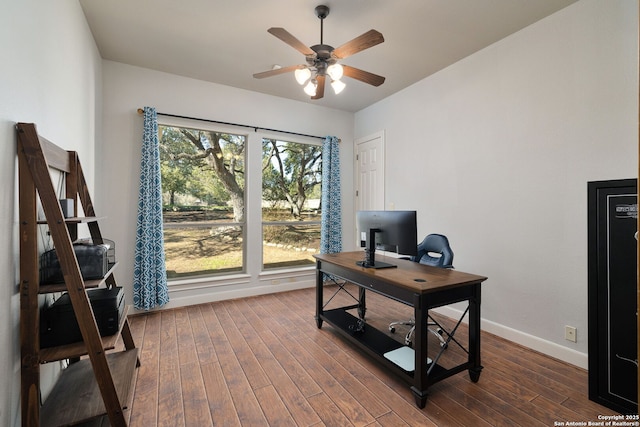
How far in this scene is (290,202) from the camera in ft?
15.2

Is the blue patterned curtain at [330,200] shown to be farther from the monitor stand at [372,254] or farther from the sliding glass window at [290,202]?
the monitor stand at [372,254]

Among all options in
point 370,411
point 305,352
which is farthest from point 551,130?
point 305,352

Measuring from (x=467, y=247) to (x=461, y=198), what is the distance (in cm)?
56

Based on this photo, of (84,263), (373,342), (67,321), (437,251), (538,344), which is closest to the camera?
(67,321)

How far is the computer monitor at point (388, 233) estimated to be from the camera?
2291mm

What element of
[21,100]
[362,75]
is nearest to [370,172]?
[362,75]

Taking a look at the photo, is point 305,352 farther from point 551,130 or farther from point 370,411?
point 551,130

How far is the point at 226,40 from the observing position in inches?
113

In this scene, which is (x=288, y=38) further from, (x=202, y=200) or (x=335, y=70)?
(x=202, y=200)

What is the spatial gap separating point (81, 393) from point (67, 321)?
21.4 inches

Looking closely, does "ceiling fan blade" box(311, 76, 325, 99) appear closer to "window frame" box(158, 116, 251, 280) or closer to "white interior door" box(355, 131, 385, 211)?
"window frame" box(158, 116, 251, 280)

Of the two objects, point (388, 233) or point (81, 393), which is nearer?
point (81, 393)

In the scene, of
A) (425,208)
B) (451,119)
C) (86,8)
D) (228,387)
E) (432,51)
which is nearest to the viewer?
(228,387)

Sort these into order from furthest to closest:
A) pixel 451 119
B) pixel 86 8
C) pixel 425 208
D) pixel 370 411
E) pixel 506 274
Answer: pixel 425 208 < pixel 451 119 < pixel 506 274 < pixel 86 8 < pixel 370 411
